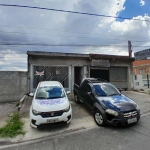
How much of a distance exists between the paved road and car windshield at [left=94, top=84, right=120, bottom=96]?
1.61m

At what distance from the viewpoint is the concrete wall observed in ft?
37.1

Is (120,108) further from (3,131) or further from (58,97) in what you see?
(3,131)

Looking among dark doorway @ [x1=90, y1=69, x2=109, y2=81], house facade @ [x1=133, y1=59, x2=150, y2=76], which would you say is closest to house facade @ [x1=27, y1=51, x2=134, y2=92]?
dark doorway @ [x1=90, y1=69, x2=109, y2=81]

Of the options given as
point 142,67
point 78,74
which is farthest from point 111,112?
point 142,67

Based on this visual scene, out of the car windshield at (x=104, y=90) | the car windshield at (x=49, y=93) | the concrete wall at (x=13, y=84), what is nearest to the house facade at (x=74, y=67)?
the concrete wall at (x=13, y=84)

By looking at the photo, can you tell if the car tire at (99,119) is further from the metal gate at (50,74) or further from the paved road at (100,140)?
the metal gate at (50,74)

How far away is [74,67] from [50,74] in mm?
2535

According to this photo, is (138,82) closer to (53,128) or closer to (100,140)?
(100,140)

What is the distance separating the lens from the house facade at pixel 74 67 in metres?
11.1

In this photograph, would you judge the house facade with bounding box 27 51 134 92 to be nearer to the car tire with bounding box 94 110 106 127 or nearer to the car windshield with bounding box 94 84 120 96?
the car windshield with bounding box 94 84 120 96

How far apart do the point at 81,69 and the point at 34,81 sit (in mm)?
4626

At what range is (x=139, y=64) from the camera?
30328 mm

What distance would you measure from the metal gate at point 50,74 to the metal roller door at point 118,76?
503 cm

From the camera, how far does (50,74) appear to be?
1141 cm
